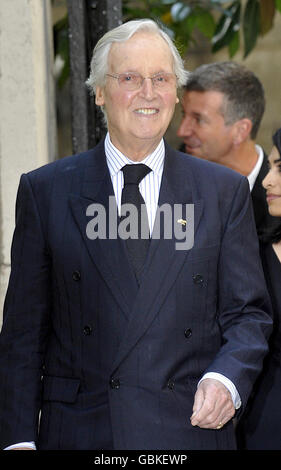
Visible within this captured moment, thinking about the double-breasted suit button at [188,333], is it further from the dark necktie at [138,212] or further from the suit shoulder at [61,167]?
the suit shoulder at [61,167]

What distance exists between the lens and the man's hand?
266cm

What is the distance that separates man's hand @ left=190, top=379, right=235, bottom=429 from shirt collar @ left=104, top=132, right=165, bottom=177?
2.22 ft

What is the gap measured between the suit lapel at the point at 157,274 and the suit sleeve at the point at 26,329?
29cm

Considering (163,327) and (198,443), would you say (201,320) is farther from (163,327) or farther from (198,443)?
(198,443)

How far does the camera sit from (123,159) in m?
2.98

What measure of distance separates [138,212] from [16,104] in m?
1.24

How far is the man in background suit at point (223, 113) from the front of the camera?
5320 mm

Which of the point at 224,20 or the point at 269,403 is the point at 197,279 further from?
the point at 224,20

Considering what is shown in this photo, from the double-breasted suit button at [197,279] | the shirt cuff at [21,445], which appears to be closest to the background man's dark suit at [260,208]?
the double-breasted suit button at [197,279]

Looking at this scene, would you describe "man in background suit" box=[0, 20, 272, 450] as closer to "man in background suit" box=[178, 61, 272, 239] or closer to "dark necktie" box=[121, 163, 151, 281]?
"dark necktie" box=[121, 163, 151, 281]

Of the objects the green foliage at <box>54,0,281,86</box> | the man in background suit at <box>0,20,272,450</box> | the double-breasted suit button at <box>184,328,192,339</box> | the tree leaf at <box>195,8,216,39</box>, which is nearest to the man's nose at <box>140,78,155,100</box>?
the man in background suit at <box>0,20,272,450</box>

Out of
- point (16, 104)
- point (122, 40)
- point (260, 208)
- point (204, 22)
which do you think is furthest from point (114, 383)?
point (204, 22)

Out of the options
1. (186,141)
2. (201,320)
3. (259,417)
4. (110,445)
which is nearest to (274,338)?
(259,417)

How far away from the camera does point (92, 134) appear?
4344 millimetres
